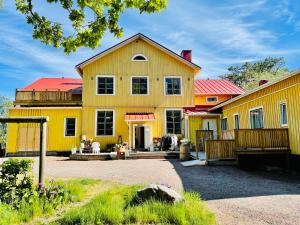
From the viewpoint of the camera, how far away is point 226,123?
64.1 ft

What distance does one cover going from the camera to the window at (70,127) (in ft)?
65.8

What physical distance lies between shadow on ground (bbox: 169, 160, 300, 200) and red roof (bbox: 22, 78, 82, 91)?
16594 mm

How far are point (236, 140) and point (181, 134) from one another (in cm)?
897

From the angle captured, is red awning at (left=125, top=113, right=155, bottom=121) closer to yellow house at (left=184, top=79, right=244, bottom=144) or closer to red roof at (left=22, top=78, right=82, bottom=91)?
yellow house at (left=184, top=79, right=244, bottom=144)

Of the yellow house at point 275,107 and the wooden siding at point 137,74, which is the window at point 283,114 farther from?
the wooden siding at point 137,74

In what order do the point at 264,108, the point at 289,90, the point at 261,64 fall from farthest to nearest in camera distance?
1. the point at 261,64
2. the point at 264,108
3. the point at 289,90

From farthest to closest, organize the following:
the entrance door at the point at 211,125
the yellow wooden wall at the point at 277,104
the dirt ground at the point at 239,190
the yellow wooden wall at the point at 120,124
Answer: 1. the entrance door at the point at 211,125
2. the yellow wooden wall at the point at 120,124
3. the yellow wooden wall at the point at 277,104
4. the dirt ground at the point at 239,190

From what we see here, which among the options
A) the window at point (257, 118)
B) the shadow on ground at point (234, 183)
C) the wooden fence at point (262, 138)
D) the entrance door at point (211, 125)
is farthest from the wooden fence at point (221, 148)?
the entrance door at point (211, 125)

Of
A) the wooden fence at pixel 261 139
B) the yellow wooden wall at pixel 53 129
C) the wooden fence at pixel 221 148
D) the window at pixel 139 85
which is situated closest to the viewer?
the wooden fence at pixel 261 139

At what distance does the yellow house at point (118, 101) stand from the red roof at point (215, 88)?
300cm

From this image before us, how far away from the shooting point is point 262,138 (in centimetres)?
1184

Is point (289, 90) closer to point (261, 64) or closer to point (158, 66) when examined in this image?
point (158, 66)

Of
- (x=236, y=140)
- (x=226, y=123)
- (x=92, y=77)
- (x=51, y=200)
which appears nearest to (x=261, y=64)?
(x=226, y=123)

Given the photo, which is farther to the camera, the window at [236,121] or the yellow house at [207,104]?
the yellow house at [207,104]
